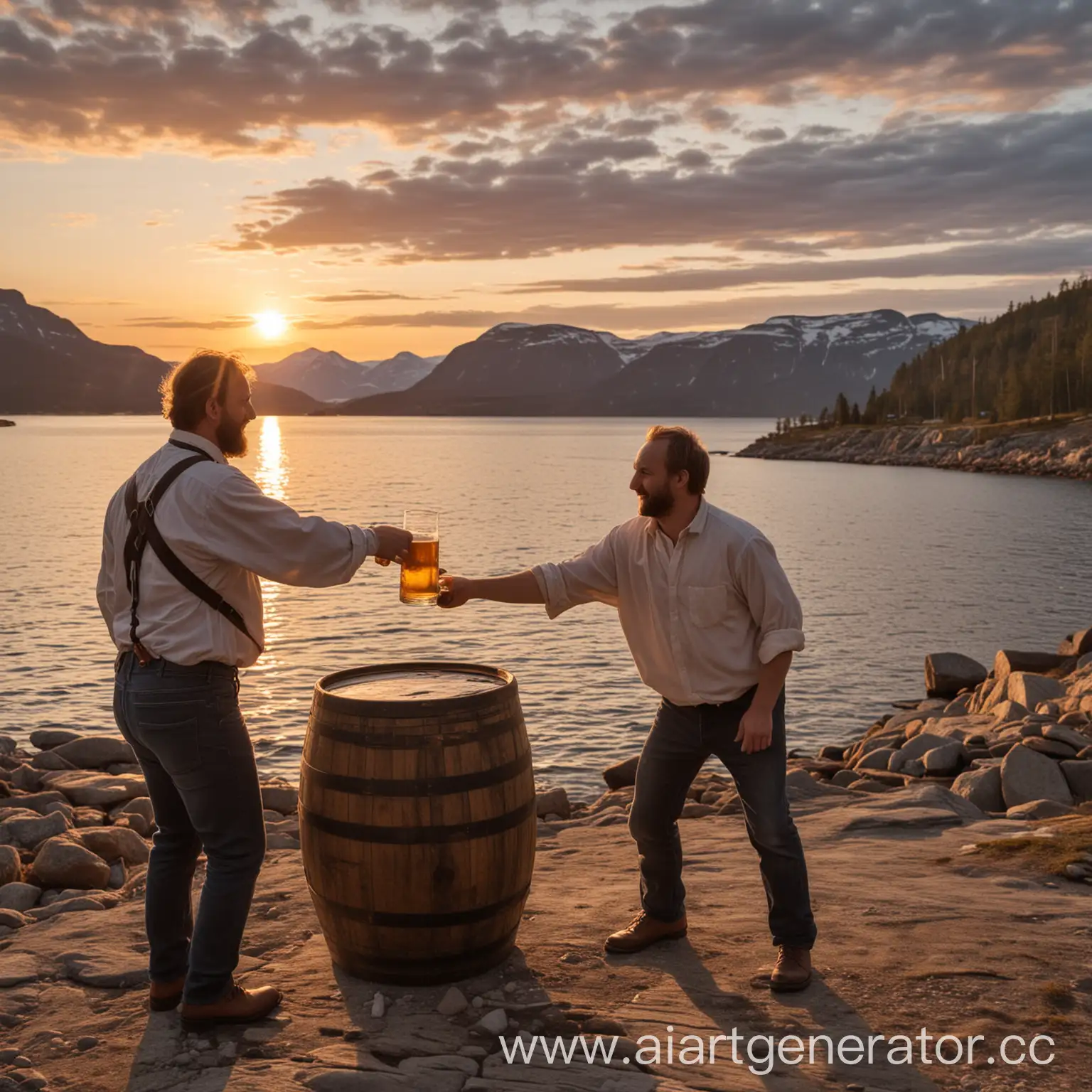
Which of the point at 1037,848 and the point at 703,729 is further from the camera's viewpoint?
the point at 1037,848

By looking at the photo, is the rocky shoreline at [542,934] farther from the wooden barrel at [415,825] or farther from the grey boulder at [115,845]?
the wooden barrel at [415,825]

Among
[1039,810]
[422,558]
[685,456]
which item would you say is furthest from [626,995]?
[1039,810]

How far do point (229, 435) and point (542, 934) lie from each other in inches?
136

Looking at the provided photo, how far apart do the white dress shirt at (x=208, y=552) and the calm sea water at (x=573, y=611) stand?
11.1 m

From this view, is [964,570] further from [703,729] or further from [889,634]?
[703,729]

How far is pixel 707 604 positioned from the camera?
6.00 meters

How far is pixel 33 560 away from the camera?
1651 inches

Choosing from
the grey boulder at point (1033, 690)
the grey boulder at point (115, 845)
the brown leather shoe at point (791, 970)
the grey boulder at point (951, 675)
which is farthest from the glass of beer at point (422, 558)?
→ the grey boulder at point (951, 675)

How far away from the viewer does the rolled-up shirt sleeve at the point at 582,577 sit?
21.1ft

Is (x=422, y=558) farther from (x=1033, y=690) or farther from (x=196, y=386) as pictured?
(x=1033, y=690)

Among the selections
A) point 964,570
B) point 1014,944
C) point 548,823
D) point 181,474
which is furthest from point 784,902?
point 964,570

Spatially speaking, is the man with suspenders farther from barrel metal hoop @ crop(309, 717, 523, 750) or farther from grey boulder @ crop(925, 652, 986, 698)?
grey boulder @ crop(925, 652, 986, 698)

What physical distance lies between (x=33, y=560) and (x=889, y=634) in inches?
1193

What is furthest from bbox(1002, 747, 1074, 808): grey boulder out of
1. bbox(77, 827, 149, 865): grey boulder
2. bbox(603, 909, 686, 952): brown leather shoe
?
bbox(77, 827, 149, 865): grey boulder
